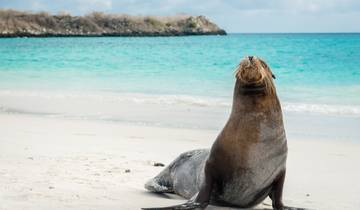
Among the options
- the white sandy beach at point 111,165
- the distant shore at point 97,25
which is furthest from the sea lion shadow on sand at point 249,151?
the distant shore at point 97,25

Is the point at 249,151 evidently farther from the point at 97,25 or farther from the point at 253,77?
the point at 97,25

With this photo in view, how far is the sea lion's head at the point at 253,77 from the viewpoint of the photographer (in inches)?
172

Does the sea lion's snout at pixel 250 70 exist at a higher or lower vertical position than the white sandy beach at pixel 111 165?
higher

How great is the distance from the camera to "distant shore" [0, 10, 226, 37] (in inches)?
4181

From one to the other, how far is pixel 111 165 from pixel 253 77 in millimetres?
2981

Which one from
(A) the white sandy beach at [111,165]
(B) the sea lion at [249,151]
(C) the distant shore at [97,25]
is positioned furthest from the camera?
(C) the distant shore at [97,25]

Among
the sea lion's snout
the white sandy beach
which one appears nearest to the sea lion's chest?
the sea lion's snout

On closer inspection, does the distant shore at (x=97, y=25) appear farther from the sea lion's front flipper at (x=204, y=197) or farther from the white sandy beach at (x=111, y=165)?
the sea lion's front flipper at (x=204, y=197)

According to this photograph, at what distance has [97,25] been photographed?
11669 centimetres

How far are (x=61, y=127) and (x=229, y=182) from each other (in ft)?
20.7

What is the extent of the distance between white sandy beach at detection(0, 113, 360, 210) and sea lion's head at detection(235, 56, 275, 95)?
1021mm

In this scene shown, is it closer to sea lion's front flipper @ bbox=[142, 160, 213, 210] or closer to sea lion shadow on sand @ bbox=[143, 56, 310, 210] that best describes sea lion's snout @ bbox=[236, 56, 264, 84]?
sea lion shadow on sand @ bbox=[143, 56, 310, 210]

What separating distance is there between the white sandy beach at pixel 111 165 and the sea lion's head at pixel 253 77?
1.02 meters

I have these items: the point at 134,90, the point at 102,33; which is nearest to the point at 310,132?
the point at 134,90
